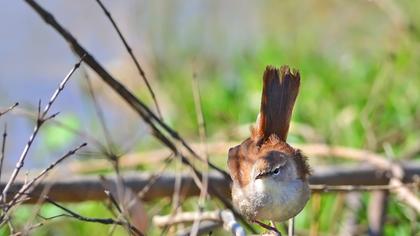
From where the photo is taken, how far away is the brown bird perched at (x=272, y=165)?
2.50 m

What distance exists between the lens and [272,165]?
255 centimetres

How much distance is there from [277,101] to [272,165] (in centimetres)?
16

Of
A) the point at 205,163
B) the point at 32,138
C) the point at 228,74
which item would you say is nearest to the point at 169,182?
the point at 205,163

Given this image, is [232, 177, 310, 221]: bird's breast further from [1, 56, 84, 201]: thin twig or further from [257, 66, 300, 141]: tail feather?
[1, 56, 84, 201]: thin twig

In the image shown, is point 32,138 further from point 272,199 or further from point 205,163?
point 272,199

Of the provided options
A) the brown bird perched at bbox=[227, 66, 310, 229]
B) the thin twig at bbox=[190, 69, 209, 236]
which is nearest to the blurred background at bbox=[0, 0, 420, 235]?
the thin twig at bbox=[190, 69, 209, 236]

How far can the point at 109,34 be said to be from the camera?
26.3 ft

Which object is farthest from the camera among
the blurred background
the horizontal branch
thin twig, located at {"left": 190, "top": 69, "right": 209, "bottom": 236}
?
the blurred background

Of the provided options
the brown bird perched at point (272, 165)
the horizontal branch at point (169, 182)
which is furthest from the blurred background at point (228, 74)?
the brown bird perched at point (272, 165)

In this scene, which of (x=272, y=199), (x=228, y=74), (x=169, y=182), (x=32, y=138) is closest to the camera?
(x=32, y=138)

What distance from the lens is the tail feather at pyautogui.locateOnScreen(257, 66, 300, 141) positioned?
2525 mm

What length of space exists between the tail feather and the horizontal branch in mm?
622

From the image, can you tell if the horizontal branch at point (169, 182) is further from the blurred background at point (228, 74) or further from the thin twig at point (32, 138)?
the thin twig at point (32, 138)

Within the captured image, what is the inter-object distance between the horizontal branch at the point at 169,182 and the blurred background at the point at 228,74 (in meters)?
0.07
